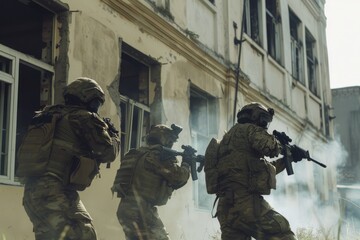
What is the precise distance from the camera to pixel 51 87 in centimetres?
525

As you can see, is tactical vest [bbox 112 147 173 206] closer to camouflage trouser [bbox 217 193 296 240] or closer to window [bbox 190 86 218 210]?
camouflage trouser [bbox 217 193 296 240]

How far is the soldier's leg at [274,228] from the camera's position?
453cm

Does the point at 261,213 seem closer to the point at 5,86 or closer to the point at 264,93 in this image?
the point at 5,86

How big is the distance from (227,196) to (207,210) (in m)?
3.17

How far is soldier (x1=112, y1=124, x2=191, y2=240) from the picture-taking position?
4848 mm

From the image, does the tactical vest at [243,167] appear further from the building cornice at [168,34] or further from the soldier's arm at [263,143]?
the building cornice at [168,34]

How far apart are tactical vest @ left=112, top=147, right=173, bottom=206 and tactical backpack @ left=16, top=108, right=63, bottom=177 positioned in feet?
4.60

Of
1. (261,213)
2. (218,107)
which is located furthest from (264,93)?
(261,213)

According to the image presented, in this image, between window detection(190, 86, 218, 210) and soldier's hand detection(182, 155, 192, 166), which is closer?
soldier's hand detection(182, 155, 192, 166)

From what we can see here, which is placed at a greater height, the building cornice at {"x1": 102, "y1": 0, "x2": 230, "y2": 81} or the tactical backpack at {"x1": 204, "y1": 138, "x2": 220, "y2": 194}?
the building cornice at {"x1": 102, "y1": 0, "x2": 230, "y2": 81}

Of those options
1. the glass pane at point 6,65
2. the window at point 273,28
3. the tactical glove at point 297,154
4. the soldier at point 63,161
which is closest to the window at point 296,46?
the window at point 273,28

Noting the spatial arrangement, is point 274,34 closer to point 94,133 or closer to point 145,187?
point 145,187

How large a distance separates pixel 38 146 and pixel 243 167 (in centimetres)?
191

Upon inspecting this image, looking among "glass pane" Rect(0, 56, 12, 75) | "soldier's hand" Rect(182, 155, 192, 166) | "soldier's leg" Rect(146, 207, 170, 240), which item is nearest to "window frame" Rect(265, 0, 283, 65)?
"soldier's hand" Rect(182, 155, 192, 166)
